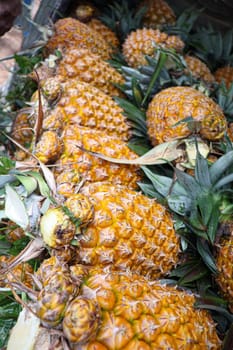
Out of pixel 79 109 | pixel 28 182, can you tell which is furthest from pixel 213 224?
pixel 79 109

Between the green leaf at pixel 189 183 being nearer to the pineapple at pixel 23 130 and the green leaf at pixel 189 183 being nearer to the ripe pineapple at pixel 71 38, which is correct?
the pineapple at pixel 23 130

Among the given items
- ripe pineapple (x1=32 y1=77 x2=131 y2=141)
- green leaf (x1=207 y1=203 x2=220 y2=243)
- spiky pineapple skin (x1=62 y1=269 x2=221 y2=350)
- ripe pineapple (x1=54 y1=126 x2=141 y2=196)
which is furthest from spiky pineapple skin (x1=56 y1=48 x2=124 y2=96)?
spiky pineapple skin (x1=62 y1=269 x2=221 y2=350)

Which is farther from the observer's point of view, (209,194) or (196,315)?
(209,194)

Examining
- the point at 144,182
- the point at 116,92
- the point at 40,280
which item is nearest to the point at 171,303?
the point at 40,280

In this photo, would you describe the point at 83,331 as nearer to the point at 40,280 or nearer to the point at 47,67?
the point at 40,280

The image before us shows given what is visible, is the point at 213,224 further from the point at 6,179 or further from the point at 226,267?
the point at 6,179
